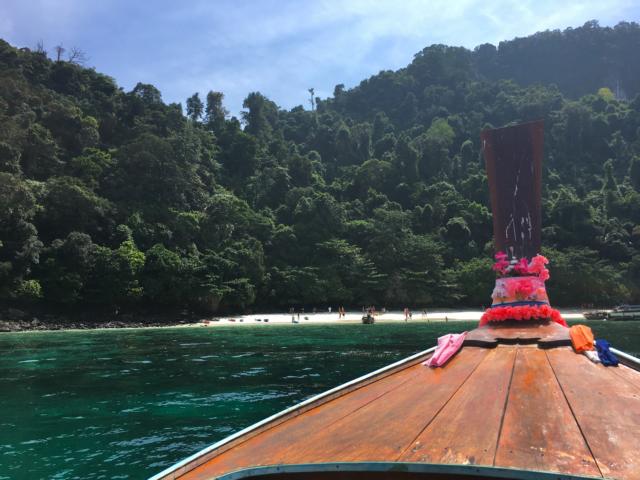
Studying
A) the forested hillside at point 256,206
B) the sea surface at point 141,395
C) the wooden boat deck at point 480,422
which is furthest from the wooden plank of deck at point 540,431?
the forested hillside at point 256,206

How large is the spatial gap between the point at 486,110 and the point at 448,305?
6962 cm

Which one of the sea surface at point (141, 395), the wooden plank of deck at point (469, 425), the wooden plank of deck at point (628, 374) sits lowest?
the sea surface at point (141, 395)

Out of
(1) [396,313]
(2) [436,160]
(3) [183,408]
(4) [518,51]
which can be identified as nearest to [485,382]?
(3) [183,408]

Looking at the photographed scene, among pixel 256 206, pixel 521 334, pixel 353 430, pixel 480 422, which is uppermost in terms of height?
pixel 256 206

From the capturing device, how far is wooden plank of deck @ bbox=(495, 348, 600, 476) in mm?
2225

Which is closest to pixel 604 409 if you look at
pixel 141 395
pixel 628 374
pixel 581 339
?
pixel 628 374

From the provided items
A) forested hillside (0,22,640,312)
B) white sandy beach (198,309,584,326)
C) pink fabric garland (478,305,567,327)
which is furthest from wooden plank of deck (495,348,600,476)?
forested hillside (0,22,640,312)

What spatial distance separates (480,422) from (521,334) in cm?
207

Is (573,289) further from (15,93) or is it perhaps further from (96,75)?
(96,75)

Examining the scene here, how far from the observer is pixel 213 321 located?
4409 cm

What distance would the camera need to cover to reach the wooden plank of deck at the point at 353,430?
266cm

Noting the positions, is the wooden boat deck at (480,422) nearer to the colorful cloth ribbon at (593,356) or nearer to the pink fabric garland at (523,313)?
the colorful cloth ribbon at (593,356)

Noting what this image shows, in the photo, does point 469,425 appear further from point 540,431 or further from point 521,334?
point 521,334

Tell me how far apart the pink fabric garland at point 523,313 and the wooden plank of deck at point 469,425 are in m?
1.33
